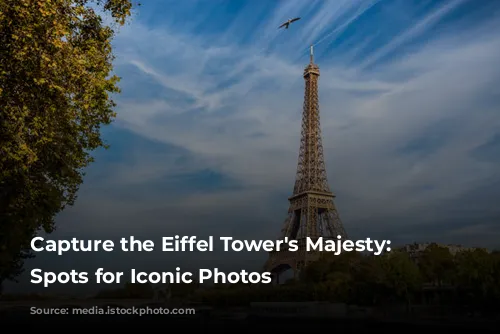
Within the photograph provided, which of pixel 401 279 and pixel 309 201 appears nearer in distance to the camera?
pixel 401 279

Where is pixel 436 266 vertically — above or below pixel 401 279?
above

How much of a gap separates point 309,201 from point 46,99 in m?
62.4

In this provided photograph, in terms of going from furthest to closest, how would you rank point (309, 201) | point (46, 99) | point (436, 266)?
point (309, 201) < point (436, 266) < point (46, 99)

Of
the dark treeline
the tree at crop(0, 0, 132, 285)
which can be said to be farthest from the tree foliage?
the tree at crop(0, 0, 132, 285)

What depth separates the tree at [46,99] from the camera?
1445 centimetres

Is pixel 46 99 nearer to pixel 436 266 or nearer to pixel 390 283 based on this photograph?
pixel 390 283

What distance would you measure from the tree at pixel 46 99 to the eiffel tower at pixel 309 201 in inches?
2163

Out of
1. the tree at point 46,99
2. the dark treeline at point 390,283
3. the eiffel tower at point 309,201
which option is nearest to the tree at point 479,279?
the dark treeline at point 390,283

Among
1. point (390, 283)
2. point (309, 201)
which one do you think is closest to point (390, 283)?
point (390, 283)

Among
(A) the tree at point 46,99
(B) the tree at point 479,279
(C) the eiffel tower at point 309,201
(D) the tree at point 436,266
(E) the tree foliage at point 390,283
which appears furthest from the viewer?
(C) the eiffel tower at point 309,201

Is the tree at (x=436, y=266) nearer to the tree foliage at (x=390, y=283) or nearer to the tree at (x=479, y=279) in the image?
the tree foliage at (x=390, y=283)

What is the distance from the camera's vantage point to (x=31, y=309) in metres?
43.8

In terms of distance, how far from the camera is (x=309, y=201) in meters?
75.6

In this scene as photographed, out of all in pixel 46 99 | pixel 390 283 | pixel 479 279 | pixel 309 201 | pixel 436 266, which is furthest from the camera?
pixel 309 201
